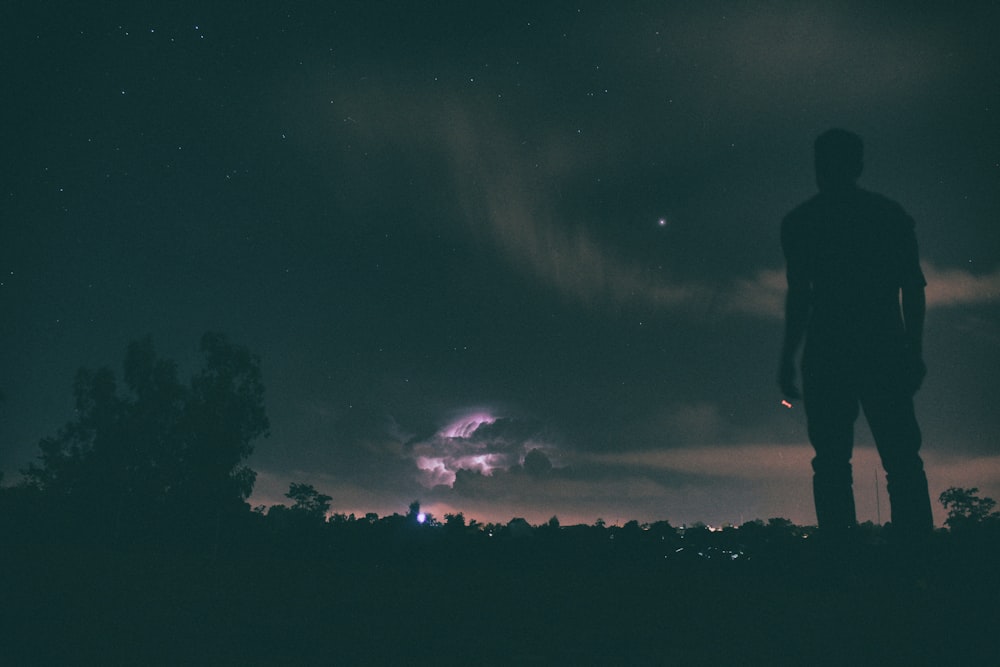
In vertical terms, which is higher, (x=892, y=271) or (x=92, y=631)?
(x=892, y=271)

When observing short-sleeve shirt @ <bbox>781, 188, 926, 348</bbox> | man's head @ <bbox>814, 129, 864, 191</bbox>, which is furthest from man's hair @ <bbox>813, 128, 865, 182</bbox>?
short-sleeve shirt @ <bbox>781, 188, 926, 348</bbox>

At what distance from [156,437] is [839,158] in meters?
75.1

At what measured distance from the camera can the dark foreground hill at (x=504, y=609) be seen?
3566mm

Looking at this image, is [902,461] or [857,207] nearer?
[902,461]

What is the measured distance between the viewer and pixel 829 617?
4.44 meters

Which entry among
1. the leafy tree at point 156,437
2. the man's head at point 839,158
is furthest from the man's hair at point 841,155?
the leafy tree at point 156,437

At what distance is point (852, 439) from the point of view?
260 inches

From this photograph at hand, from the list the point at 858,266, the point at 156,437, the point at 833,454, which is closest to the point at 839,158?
the point at 858,266

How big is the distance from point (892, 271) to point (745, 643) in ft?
14.2

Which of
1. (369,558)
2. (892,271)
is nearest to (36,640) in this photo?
(369,558)

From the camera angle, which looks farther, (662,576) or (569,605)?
(662,576)

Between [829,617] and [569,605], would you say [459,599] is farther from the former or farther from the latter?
[829,617]

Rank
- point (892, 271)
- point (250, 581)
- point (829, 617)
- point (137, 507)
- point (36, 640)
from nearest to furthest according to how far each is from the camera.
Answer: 1. point (36, 640)
2. point (829, 617)
3. point (250, 581)
4. point (892, 271)
5. point (137, 507)

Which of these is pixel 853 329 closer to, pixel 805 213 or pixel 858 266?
pixel 858 266
